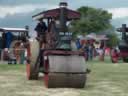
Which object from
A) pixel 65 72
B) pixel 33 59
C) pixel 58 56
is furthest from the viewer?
pixel 33 59

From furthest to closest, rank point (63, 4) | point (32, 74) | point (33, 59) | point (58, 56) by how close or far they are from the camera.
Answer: point (32, 74), point (33, 59), point (63, 4), point (58, 56)

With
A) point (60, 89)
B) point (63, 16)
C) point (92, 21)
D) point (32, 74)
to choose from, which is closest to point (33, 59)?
Result: point (32, 74)

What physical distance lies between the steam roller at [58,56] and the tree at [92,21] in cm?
6489

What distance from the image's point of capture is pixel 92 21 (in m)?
89.4

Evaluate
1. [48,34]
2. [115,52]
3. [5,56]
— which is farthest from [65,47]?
[115,52]

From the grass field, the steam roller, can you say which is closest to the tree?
the steam roller

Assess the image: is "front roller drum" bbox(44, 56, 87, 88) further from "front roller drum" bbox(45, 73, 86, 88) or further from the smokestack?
the smokestack

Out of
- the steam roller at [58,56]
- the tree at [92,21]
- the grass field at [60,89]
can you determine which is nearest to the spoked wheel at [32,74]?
the steam roller at [58,56]

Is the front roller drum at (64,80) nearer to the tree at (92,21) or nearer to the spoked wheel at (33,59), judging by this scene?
the spoked wheel at (33,59)

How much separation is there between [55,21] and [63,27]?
109 centimetres

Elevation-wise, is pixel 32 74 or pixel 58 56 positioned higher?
pixel 58 56

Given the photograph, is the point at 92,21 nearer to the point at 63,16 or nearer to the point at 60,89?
the point at 63,16

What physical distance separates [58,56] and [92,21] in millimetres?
77024

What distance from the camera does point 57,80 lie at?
12.6 m
